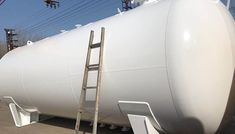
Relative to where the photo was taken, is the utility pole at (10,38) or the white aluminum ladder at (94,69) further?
the utility pole at (10,38)

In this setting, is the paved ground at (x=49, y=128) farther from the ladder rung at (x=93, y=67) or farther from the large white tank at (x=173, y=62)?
the large white tank at (x=173, y=62)

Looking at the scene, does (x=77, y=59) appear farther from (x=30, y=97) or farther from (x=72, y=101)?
(x=30, y=97)

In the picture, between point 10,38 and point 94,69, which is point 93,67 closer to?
point 94,69

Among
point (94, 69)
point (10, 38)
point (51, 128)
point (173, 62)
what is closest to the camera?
point (173, 62)

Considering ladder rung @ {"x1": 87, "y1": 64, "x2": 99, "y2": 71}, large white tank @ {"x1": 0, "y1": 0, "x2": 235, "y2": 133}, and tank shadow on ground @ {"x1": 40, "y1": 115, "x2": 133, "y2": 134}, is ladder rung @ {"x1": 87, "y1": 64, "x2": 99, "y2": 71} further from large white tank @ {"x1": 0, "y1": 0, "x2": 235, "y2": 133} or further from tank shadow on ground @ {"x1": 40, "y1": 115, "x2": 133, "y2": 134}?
tank shadow on ground @ {"x1": 40, "y1": 115, "x2": 133, "y2": 134}

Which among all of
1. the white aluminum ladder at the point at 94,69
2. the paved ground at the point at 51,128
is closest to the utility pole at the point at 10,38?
the paved ground at the point at 51,128

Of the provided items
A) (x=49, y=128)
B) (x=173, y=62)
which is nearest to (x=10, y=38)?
(x=49, y=128)

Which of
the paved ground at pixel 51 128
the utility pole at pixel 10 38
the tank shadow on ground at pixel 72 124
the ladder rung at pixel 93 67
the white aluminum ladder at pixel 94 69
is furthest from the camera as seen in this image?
the utility pole at pixel 10 38

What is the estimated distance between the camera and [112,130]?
7.66 m

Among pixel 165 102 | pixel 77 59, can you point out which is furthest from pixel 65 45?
pixel 165 102

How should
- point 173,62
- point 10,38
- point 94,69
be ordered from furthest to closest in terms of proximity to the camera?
point 10,38
point 94,69
point 173,62

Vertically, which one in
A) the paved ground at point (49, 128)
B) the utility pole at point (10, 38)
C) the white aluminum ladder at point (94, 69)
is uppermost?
the utility pole at point (10, 38)

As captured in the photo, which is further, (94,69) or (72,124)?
(72,124)

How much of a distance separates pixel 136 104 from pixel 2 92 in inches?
240
